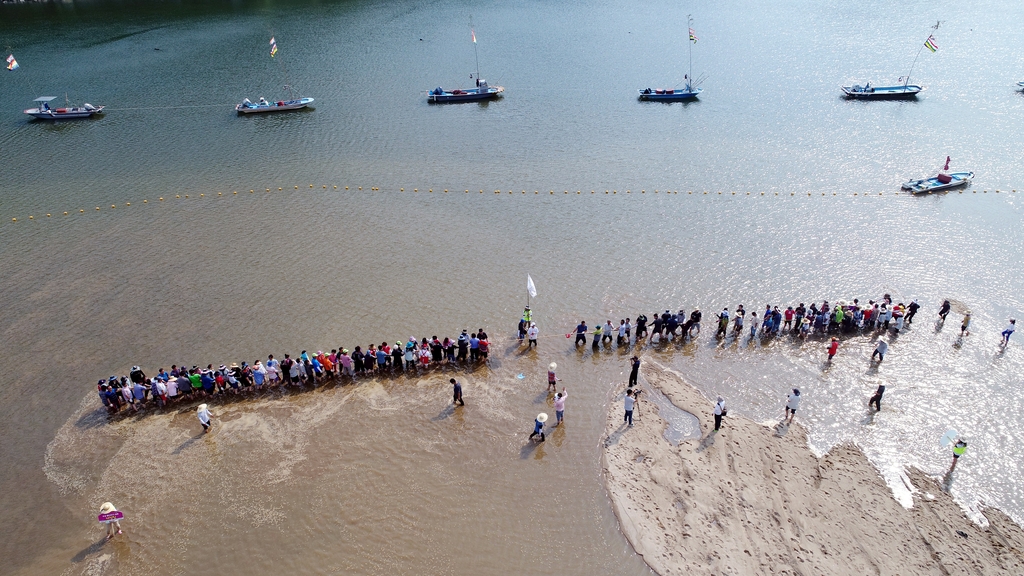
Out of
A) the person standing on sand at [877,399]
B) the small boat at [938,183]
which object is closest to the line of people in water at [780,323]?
the person standing on sand at [877,399]

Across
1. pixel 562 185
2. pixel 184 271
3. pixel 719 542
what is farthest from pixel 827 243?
pixel 184 271

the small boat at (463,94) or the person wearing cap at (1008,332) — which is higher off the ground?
the small boat at (463,94)

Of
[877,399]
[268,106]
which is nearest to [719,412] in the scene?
[877,399]

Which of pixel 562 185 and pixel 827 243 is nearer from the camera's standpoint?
pixel 827 243

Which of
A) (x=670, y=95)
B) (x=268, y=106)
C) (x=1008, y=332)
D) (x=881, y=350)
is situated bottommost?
(x=881, y=350)

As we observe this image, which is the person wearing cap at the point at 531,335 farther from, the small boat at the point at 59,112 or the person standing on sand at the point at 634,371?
the small boat at the point at 59,112

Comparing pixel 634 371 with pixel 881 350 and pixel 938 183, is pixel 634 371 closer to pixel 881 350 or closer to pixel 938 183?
pixel 881 350

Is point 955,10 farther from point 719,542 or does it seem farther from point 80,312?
point 80,312
